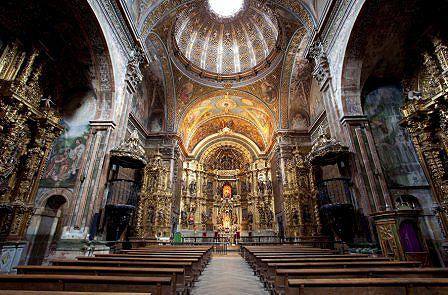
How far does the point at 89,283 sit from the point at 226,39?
752 inches

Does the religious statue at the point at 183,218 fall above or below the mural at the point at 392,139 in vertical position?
below

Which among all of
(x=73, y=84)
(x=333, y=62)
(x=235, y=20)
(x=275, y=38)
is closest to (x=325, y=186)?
(x=333, y=62)

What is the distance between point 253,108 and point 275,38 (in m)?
5.86

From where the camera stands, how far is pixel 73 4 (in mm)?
6742

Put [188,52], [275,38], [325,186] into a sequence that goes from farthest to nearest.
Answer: [188,52]
[275,38]
[325,186]

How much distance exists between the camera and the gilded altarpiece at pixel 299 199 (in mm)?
12523

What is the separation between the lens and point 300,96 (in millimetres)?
15492

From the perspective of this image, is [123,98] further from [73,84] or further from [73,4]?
[73,4]

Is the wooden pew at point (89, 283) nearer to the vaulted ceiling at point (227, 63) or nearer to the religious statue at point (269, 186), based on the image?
the vaulted ceiling at point (227, 63)

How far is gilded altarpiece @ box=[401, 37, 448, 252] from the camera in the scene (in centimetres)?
587

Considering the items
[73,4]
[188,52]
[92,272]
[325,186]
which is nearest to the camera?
[92,272]

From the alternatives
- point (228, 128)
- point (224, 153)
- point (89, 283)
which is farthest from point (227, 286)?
point (224, 153)

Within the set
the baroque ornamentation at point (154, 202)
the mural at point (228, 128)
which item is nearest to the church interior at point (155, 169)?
the baroque ornamentation at point (154, 202)

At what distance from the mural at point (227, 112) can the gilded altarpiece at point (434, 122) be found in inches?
430
